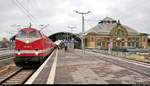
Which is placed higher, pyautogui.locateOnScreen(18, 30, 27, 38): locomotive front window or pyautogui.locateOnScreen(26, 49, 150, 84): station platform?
pyautogui.locateOnScreen(18, 30, 27, 38): locomotive front window

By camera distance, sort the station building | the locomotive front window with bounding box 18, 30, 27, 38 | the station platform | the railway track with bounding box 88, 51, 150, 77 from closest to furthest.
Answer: the station platform
the railway track with bounding box 88, 51, 150, 77
the locomotive front window with bounding box 18, 30, 27, 38
the station building

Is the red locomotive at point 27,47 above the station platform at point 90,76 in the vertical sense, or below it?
above

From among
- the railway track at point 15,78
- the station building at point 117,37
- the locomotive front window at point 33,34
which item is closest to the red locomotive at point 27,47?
the locomotive front window at point 33,34

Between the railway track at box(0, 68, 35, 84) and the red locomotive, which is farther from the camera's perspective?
the red locomotive

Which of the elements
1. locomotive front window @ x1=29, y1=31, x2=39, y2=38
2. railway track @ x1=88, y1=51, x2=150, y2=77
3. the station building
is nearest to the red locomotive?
locomotive front window @ x1=29, y1=31, x2=39, y2=38

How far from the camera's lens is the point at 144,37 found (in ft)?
224

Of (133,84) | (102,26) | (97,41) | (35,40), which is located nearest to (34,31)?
(35,40)

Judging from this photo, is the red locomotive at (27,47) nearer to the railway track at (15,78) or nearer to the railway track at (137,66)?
the railway track at (15,78)

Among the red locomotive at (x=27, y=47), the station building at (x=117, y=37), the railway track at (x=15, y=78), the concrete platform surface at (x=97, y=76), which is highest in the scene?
the station building at (x=117, y=37)

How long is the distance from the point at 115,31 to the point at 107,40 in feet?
22.5

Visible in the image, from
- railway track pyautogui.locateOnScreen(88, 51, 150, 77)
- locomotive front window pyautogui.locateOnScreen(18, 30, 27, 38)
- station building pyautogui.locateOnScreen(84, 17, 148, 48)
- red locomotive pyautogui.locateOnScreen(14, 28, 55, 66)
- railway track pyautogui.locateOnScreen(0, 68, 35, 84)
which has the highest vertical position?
station building pyautogui.locateOnScreen(84, 17, 148, 48)

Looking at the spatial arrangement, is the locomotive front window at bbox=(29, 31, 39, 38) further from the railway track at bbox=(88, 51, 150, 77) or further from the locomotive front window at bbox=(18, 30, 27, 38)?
the railway track at bbox=(88, 51, 150, 77)

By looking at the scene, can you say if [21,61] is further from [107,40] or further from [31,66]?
[107,40]

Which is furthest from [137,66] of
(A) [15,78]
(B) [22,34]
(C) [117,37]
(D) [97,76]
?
(C) [117,37]
